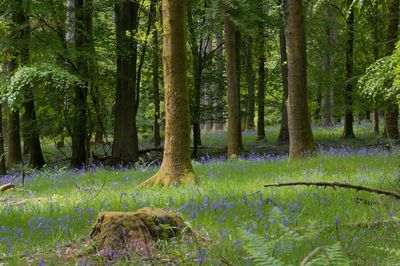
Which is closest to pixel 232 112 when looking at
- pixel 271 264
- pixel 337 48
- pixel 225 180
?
pixel 225 180

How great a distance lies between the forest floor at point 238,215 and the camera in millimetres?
4340

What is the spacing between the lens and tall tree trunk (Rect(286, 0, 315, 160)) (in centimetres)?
1274

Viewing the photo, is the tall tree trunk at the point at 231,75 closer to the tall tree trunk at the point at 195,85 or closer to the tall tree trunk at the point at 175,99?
the tall tree trunk at the point at 195,85

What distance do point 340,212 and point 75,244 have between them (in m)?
3.31

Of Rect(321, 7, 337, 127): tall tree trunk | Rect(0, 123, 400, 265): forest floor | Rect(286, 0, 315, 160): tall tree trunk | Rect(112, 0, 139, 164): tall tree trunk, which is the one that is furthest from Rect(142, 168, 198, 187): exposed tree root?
Rect(321, 7, 337, 127): tall tree trunk

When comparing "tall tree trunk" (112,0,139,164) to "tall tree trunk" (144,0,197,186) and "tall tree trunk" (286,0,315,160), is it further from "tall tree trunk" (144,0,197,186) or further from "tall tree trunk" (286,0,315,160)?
"tall tree trunk" (144,0,197,186)

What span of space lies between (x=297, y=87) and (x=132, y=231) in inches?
342

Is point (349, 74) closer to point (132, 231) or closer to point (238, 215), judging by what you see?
point (238, 215)

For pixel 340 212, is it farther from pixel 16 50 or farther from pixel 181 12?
pixel 16 50

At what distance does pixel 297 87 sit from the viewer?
12820 millimetres

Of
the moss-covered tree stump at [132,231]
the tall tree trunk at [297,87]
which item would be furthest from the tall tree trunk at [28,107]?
the moss-covered tree stump at [132,231]

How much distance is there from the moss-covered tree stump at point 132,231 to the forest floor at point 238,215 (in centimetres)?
14

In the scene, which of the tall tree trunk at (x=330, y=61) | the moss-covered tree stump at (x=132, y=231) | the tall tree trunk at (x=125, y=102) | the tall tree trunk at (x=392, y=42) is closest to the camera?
the moss-covered tree stump at (x=132, y=231)

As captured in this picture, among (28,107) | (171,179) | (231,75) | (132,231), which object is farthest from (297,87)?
(28,107)
